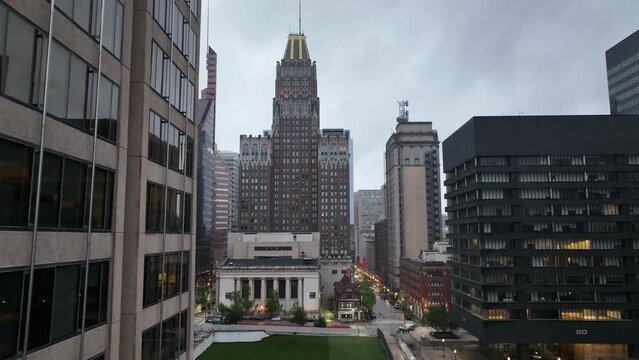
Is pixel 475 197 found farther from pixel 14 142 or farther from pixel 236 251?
pixel 236 251

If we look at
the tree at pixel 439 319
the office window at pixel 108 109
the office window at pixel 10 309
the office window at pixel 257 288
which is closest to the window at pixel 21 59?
the office window at pixel 108 109

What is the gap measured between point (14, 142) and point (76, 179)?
10.5ft

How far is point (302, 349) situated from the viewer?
82625 mm

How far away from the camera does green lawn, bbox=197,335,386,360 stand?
251 feet

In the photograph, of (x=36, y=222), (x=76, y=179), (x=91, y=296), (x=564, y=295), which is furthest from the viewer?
(x=564, y=295)

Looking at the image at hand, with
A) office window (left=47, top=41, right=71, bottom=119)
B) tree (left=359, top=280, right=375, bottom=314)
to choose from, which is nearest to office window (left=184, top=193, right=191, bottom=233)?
office window (left=47, top=41, right=71, bottom=119)

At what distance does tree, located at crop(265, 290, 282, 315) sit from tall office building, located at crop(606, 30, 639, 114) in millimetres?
112975

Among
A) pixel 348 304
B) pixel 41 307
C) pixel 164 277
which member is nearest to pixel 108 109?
pixel 41 307

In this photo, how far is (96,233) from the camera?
54.6 ft

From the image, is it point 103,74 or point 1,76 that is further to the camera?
point 103,74

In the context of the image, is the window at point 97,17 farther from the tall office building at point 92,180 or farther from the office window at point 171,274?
the office window at point 171,274

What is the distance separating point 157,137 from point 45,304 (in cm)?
996

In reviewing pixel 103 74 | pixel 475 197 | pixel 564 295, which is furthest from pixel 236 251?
pixel 103 74

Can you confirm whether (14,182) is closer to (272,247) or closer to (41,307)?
(41,307)
